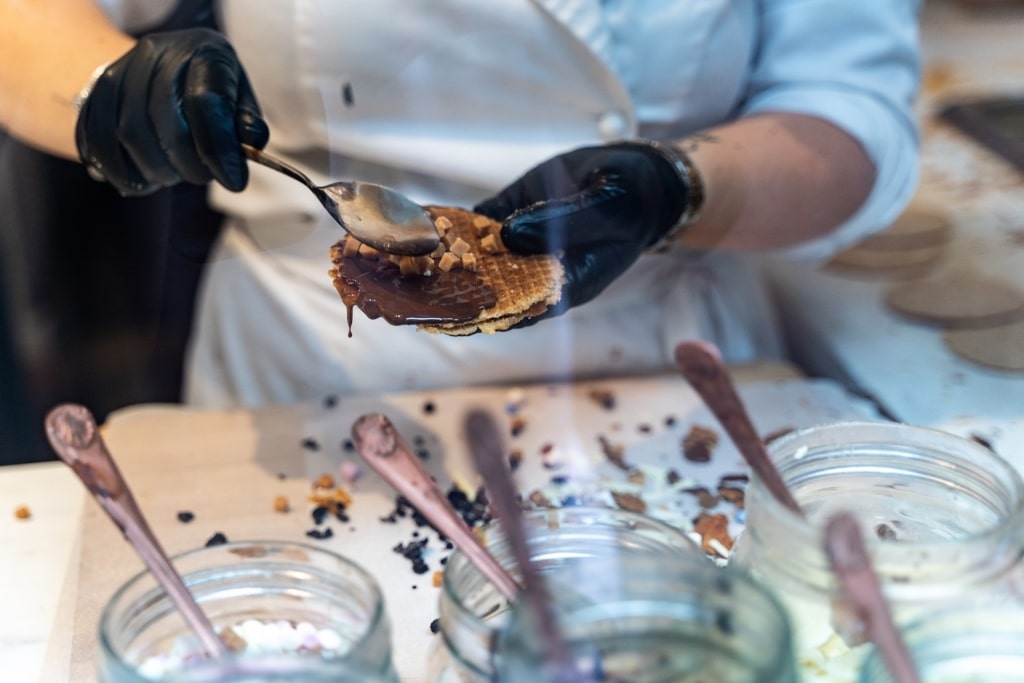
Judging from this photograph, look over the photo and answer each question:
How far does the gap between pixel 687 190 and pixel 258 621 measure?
0.44 metres

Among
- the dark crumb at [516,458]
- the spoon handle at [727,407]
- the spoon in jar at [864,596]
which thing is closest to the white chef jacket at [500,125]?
the dark crumb at [516,458]

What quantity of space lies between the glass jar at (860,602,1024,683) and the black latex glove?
11.2 inches

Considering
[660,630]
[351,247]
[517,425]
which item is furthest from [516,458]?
[660,630]

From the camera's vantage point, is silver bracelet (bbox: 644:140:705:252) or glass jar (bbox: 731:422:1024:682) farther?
silver bracelet (bbox: 644:140:705:252)

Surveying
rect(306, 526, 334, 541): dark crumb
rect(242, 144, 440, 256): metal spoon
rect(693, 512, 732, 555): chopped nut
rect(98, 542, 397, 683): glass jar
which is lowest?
rect(306, 526, 334, 541): dark crumb

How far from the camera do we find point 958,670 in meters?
0.38

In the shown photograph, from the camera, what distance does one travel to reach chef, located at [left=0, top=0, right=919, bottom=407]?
2.02 feet

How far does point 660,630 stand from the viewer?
1.20 ft

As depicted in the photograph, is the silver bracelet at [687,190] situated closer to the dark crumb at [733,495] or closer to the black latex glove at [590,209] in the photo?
the black latex glove at [590,209]

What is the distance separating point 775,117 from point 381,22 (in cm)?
37

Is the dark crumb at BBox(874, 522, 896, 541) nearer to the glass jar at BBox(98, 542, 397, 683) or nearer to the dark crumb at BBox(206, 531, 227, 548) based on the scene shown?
the glass jar at BBox(98, 542, 397, 683)

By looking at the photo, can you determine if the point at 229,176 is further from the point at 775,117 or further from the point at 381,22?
the point at 775,117

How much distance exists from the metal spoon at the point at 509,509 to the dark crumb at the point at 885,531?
184mm

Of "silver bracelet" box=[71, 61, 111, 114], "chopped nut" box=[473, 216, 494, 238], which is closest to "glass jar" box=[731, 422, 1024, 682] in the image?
"chopped nut" box=[473, 216, 494, 238]
